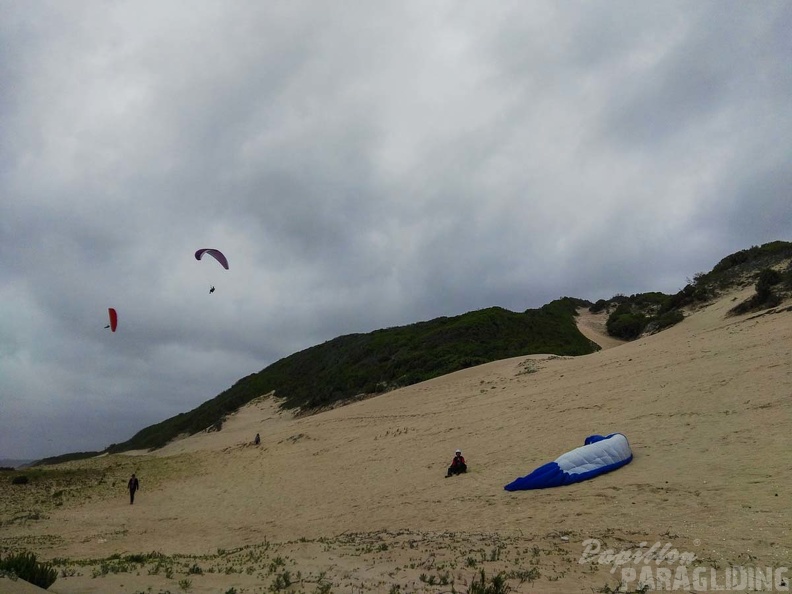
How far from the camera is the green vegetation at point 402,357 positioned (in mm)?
37719

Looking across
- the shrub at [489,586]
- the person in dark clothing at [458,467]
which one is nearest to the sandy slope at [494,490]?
the shrub at [489,586]

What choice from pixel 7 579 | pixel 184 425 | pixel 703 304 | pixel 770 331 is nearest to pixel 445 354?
pixel 703 304

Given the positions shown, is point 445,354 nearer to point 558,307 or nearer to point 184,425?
point 558,307

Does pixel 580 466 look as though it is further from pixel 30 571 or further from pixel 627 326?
pixel 627 326

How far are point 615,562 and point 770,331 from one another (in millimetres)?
15198

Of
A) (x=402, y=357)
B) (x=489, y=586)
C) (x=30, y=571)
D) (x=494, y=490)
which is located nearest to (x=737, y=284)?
Answer: (x=402, y=357)

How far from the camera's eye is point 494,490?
11.9 m

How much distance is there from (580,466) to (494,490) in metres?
2.07

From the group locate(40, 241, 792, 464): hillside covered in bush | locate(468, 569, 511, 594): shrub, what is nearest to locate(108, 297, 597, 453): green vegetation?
locate(40, 241, 792, 464): hillside covered in bush

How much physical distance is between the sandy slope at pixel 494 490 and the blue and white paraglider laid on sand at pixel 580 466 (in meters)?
0.30

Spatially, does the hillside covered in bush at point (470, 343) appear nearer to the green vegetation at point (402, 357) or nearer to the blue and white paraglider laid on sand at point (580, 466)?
the green vegetation at point (402, 357)

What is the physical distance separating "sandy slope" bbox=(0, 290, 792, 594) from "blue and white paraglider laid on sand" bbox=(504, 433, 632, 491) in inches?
11.6

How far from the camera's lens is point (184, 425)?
53.7m

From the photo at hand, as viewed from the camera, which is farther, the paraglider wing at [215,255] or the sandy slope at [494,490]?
the paraglider wing at [215,255]
